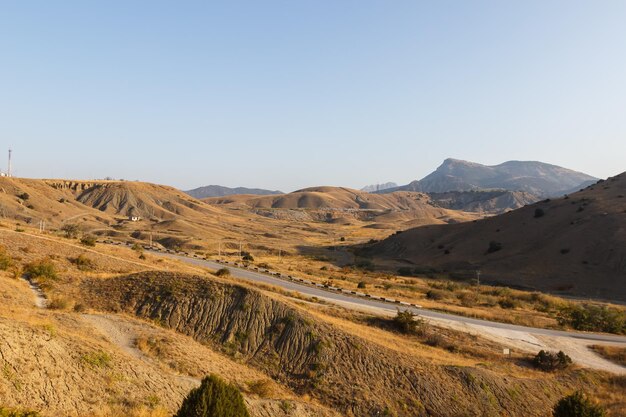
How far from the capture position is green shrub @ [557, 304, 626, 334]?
3762cm

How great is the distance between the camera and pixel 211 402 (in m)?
10.9

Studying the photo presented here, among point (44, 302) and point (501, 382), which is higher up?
point (44, 302)

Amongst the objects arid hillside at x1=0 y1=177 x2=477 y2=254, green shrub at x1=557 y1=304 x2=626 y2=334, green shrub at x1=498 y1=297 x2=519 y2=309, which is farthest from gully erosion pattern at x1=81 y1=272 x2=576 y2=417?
arid hillside at x1=0 y1=177 x2=477 y2=254

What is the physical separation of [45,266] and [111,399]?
2048 cm

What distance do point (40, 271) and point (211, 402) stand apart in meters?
23.8

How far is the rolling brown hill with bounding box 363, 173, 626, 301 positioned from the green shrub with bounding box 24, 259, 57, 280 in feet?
193

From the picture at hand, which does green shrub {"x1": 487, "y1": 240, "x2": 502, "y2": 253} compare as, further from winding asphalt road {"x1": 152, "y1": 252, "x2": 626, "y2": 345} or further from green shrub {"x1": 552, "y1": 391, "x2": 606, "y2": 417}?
green shrub {"x1": 552, "y1": 391, "x2": 606, "y2": 417}

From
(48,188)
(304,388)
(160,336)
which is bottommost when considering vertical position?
(304,388)

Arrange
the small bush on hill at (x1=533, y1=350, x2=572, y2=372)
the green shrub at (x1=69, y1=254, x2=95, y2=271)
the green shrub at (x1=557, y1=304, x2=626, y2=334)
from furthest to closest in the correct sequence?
the green shrub at (x1=557, y1=304, x2=626, y2=334)
the green shrub at (x1=69, y1=254, x2=95, y2=271)
the small bush on hill at (x1=533, y1=350, x2=572, y2=372)

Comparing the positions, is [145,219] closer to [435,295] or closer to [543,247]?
[435,295]

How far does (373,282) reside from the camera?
2237 inches

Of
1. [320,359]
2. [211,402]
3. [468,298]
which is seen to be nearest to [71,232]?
[468,298]

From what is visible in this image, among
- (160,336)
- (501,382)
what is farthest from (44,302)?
(501,382)

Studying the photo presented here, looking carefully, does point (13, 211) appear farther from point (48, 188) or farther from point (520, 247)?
point (520, 247)
